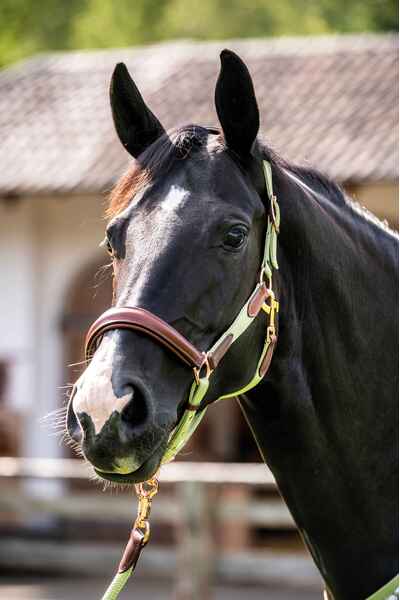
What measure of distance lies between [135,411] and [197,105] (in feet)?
31.0

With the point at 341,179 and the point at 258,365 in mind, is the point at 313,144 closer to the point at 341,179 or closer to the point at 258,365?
the point at 341,179

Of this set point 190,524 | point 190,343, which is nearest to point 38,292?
point 190,524

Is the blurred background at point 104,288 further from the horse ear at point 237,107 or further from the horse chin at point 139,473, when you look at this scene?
the horse chin at point 139,473

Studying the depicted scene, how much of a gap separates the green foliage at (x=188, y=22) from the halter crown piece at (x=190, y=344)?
2053 cm

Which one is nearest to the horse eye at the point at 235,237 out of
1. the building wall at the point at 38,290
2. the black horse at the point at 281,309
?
the black horse at the point at 281,309

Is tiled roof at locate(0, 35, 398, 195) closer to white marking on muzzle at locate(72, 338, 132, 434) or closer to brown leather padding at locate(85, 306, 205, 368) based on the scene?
brown leather padding at locate(85, 306, 205, 368)

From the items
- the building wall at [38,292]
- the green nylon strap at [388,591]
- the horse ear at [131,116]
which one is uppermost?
the horse ear at [131,116]

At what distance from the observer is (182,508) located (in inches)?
329

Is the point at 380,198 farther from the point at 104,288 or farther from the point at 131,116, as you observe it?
the point at 131,116

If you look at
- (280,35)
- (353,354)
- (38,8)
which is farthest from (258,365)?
(38,8)

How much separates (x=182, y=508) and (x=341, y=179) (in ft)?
10.5

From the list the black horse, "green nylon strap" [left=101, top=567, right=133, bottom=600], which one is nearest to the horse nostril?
the black horse

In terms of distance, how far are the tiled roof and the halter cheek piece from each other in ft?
24.0

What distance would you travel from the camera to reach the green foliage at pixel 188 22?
76.9 ft
